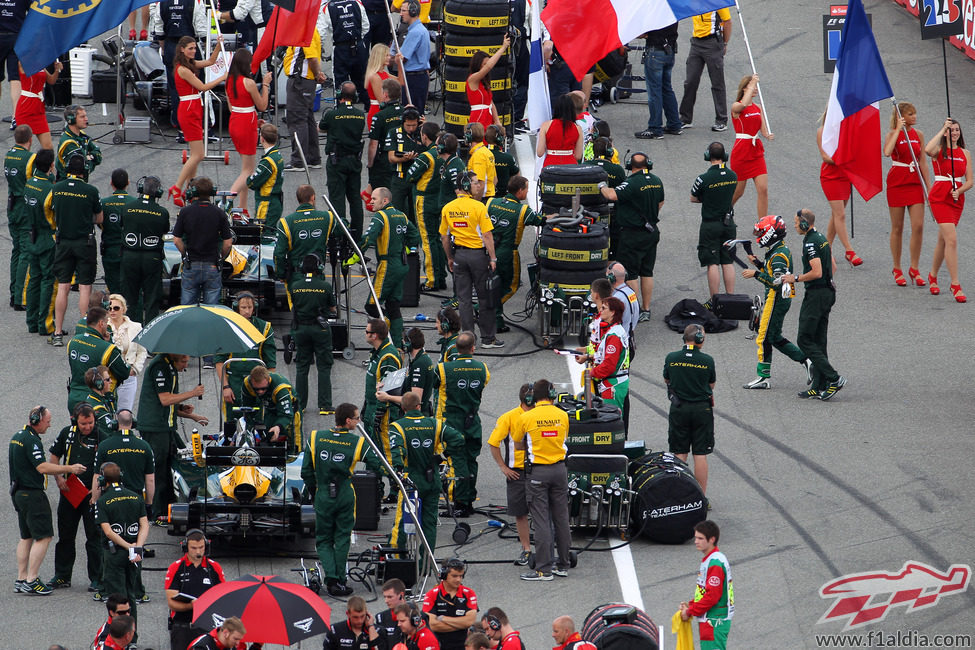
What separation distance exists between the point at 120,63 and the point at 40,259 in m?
6.89

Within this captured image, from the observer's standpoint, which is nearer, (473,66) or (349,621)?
(349,621)

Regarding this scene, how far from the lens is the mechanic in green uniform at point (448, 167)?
68.2 feet

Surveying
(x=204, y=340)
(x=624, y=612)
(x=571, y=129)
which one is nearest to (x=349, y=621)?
(x=624, y=612)

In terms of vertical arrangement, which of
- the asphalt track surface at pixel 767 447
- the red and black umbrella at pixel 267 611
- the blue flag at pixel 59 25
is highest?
the blue flag at pixel 59 25

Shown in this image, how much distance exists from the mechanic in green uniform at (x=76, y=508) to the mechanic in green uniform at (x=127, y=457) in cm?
18

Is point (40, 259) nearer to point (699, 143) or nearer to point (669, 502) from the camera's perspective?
point (669, 502)

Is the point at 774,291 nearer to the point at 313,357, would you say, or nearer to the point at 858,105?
the point at 858,105

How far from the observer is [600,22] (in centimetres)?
2059

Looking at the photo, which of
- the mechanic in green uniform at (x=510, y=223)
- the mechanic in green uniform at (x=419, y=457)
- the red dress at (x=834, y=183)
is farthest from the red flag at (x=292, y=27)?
the mechanic in green uniform at (x=419, y=457)

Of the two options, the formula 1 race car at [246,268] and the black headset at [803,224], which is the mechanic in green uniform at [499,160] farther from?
the black headset at [803,224]

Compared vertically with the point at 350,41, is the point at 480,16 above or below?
above

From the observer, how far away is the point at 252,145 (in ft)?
74.2

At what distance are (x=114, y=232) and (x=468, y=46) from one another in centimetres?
687

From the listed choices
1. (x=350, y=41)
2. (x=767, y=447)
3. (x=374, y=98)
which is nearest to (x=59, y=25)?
(x=374, y=98)
